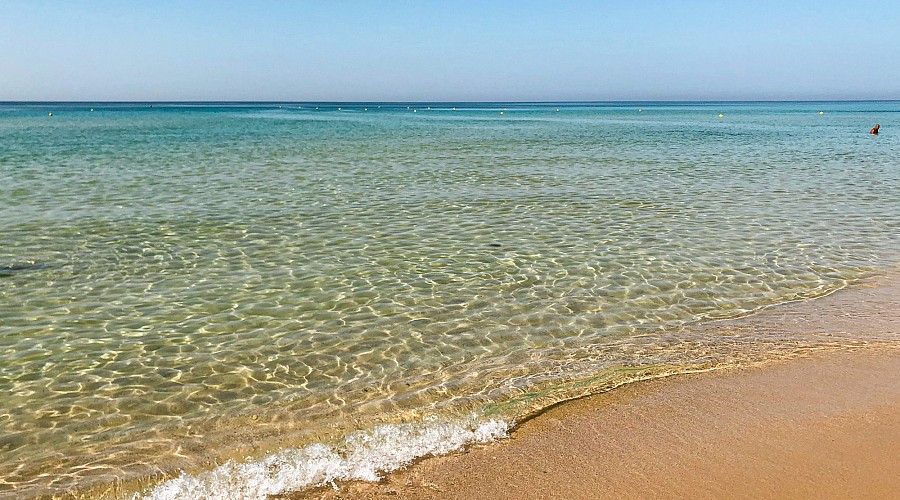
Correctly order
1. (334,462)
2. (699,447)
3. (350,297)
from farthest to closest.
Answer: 1. (350,297)
2. (699,447)
3. (334,462)

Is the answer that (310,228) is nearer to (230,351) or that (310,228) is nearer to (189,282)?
(189,282)

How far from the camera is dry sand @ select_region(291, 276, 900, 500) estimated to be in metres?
4.49

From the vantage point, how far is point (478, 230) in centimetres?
1323

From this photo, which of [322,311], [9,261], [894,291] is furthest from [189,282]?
[894,291]

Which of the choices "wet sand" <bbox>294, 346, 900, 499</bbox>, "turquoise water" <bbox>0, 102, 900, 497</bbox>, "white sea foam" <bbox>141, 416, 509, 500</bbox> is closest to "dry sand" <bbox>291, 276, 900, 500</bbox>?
"wet sand" <bbox>294, 346, 900, 499</bbox>

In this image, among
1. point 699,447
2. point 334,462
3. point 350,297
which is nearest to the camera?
point 334,462

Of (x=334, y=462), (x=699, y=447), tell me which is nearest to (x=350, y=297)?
(x=334, y=462)

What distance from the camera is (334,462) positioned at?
4.91 m

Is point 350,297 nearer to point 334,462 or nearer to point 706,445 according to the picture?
point 334,462

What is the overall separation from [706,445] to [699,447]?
0.24ft

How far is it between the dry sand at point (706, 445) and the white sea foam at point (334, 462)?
152 mm

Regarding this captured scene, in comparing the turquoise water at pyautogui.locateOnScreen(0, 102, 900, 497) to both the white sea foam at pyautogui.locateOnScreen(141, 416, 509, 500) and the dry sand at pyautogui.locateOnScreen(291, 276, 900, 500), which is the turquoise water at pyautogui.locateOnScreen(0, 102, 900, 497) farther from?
the dry sand at pyautogui.locateOnScreen(291, 276, 900, 500)

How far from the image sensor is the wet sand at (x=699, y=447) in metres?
4.48

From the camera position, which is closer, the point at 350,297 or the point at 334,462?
the point at 334,462
